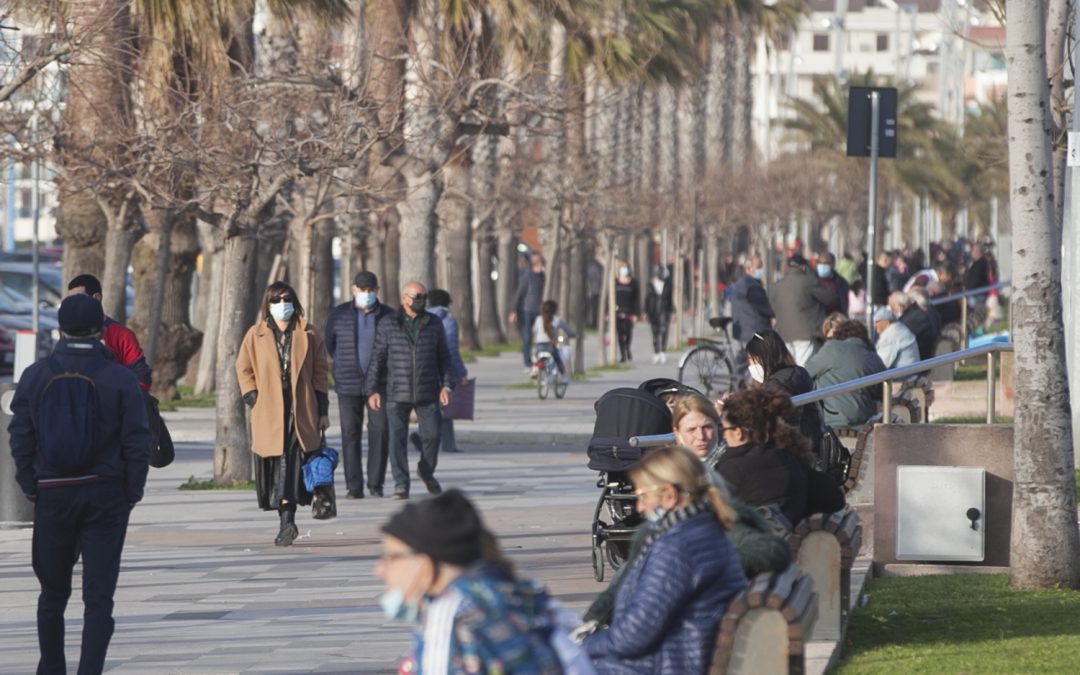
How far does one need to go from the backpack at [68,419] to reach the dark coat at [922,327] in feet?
48.7

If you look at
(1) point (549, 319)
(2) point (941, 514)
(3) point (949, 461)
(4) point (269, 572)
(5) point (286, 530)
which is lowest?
(4) point (269, 572)

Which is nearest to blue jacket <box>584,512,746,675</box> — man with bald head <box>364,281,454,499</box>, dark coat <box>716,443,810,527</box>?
dark coat <box>716,443,810,527</box>

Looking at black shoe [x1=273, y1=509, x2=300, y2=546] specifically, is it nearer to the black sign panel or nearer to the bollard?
the bollard

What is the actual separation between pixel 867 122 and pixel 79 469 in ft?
34.8

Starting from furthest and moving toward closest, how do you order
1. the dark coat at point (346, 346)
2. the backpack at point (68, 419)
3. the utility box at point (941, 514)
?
the dark coat at point (346, 346), the utility box at point (941, 514), the backpack at point (68, 419)

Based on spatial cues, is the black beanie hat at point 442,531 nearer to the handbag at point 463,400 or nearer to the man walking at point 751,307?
the handbag at point 463,400

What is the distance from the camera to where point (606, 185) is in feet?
129

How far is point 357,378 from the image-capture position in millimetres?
16047

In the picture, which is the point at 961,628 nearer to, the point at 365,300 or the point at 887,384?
the point at 887,384

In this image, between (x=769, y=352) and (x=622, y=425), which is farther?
(x=769, y=352)

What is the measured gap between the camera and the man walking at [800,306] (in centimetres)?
2238

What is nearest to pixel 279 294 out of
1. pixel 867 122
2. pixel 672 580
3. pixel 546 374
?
pixel 867 122

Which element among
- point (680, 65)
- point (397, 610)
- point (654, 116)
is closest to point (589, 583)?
point (397, 610)

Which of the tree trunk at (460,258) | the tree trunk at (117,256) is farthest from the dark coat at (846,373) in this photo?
the tree trunk at (460,258)
